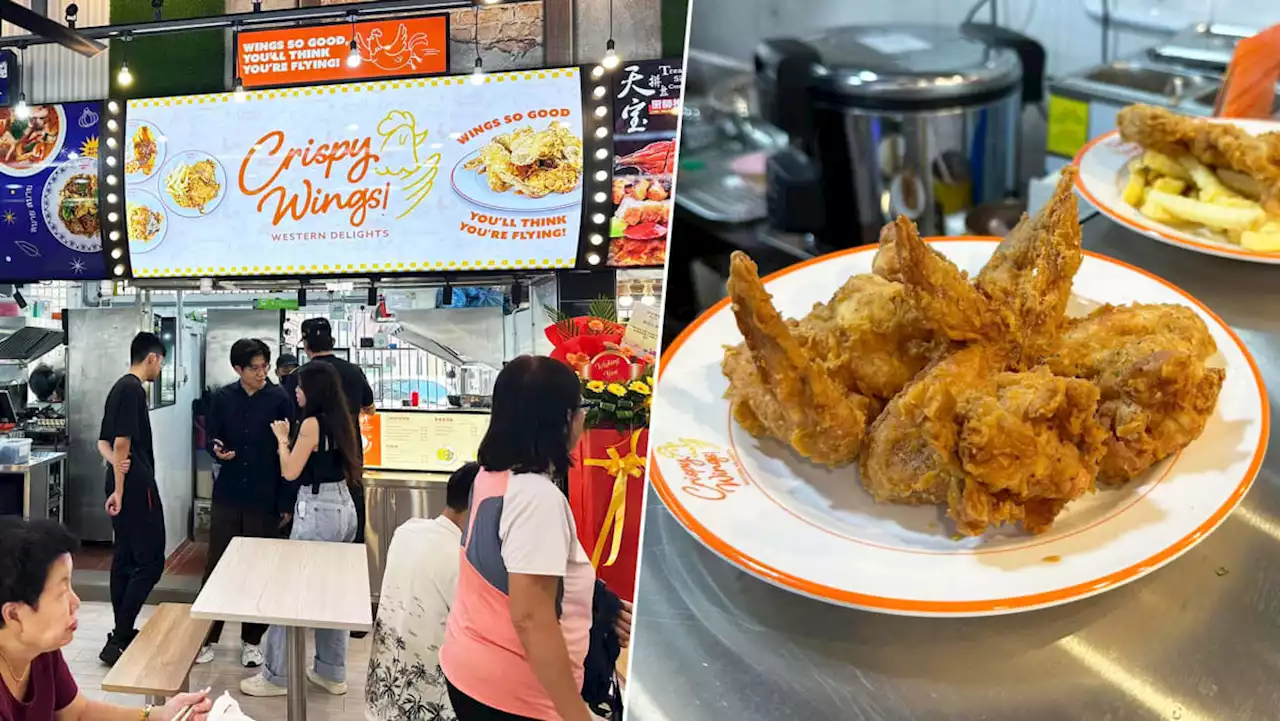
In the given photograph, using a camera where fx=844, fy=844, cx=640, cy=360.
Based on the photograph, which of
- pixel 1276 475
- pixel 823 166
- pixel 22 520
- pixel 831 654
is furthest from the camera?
pixel 823 166

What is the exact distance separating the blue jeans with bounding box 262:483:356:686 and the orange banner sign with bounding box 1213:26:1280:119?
6.36ft

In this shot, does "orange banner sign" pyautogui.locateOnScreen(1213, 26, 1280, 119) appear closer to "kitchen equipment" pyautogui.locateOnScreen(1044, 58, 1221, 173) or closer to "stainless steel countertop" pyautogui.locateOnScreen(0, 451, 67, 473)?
"kitchen equipment" pyautogui.locateOnScreen(1044, 58, 1221, 173)

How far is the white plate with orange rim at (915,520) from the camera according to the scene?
2.60 ft

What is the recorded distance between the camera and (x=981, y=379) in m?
0.90

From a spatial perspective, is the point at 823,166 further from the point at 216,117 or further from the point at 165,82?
the point at 165,82

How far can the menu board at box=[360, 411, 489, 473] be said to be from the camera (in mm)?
1425

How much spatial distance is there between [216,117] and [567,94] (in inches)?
25.3

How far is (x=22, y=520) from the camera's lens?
4.43 ft

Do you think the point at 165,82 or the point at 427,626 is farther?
the point at 165,82

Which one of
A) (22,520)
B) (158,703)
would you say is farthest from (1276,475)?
(22,520)

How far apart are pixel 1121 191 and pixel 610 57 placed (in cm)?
94

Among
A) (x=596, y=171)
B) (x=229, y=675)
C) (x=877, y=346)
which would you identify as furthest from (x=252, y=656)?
(x=877, y=346)

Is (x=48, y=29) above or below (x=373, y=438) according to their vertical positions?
above

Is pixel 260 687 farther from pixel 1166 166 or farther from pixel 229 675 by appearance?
pixel 1166 166
